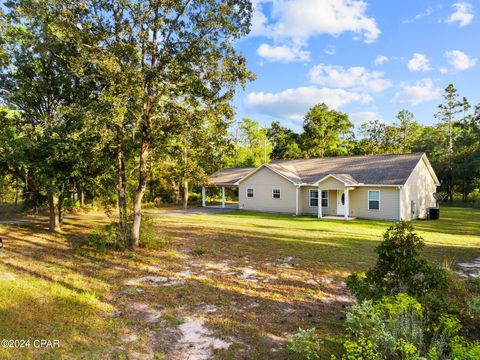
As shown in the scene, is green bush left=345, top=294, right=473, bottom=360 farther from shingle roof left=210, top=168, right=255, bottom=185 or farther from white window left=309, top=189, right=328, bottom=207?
shingle roof left=210, top=168, right=255, bottom=185

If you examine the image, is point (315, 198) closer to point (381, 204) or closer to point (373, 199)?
point (373, 199)

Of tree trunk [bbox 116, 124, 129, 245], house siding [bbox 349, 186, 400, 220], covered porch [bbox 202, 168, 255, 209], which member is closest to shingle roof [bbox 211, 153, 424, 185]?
covered porch [bbox 202, 168, 255, 209]

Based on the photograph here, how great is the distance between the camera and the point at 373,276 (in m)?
5.16

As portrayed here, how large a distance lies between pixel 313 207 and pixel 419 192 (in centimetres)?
736

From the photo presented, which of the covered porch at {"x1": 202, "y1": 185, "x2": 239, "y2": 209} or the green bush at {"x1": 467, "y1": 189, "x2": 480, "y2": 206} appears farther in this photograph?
the green bush at {"x1": 467, "y1": 189, "x2": 480, "y2": 206}

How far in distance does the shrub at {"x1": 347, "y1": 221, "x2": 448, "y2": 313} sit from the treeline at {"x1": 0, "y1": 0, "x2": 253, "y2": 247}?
6754 mm

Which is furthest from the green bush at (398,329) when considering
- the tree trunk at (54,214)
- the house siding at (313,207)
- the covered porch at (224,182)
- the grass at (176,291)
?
the covered porch at (224,182)

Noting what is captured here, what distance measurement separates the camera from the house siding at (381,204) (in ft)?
64.1

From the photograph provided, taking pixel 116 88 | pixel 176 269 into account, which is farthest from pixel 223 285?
pixel 116 88

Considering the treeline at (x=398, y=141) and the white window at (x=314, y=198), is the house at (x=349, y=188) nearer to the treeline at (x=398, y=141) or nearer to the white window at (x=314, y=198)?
the white window at (x=314, y=198)

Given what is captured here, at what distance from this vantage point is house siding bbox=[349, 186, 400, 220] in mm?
19547

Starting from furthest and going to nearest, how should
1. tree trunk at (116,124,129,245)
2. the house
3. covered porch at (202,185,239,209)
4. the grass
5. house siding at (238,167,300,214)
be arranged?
covered porch at (202,185,239,209) < house siding at (238,167,300,214) < the house < tree trunk at (116,124,129,245) < the grass

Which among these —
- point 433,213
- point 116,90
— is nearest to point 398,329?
point 116,90

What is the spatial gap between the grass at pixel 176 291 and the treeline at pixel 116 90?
7.21 ft
